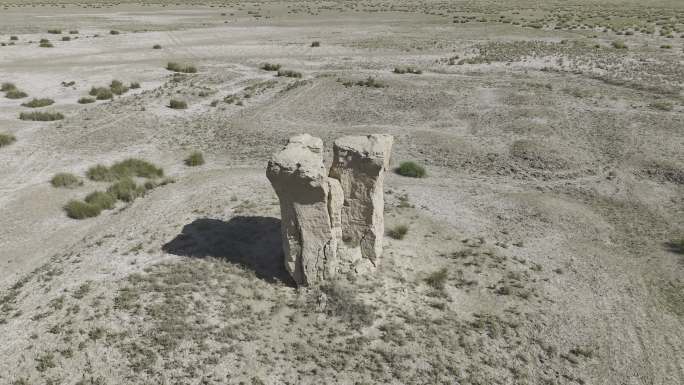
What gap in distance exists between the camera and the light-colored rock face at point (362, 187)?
13.7 metres

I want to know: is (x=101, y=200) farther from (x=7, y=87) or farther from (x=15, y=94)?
(x=7, y=87)

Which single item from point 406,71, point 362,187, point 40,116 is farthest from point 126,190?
point 406,71

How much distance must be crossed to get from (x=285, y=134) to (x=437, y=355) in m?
18.9

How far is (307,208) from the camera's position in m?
13.0

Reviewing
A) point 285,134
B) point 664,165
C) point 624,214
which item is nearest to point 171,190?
point 285,134

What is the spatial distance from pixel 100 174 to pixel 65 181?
1.50m

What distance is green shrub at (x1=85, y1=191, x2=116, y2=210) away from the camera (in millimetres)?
20031

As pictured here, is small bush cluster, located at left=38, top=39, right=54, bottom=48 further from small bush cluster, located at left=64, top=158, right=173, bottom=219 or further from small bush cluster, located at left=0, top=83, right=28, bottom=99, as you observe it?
small bush cluster, located at left=64, top=158, right=173, bottom=219

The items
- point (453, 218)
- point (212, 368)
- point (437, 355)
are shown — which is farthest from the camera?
point (453, 218)

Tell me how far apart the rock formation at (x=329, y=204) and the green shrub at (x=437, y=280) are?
5.62 ft

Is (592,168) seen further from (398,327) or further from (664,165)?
(398,327)

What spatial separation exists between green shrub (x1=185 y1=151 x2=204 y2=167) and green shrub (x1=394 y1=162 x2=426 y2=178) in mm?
10024

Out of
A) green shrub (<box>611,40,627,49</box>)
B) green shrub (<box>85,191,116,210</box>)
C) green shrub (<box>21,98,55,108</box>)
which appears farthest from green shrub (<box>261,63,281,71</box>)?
green shrub (<box>611,40,627,49</box>)

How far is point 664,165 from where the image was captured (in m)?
23.1
